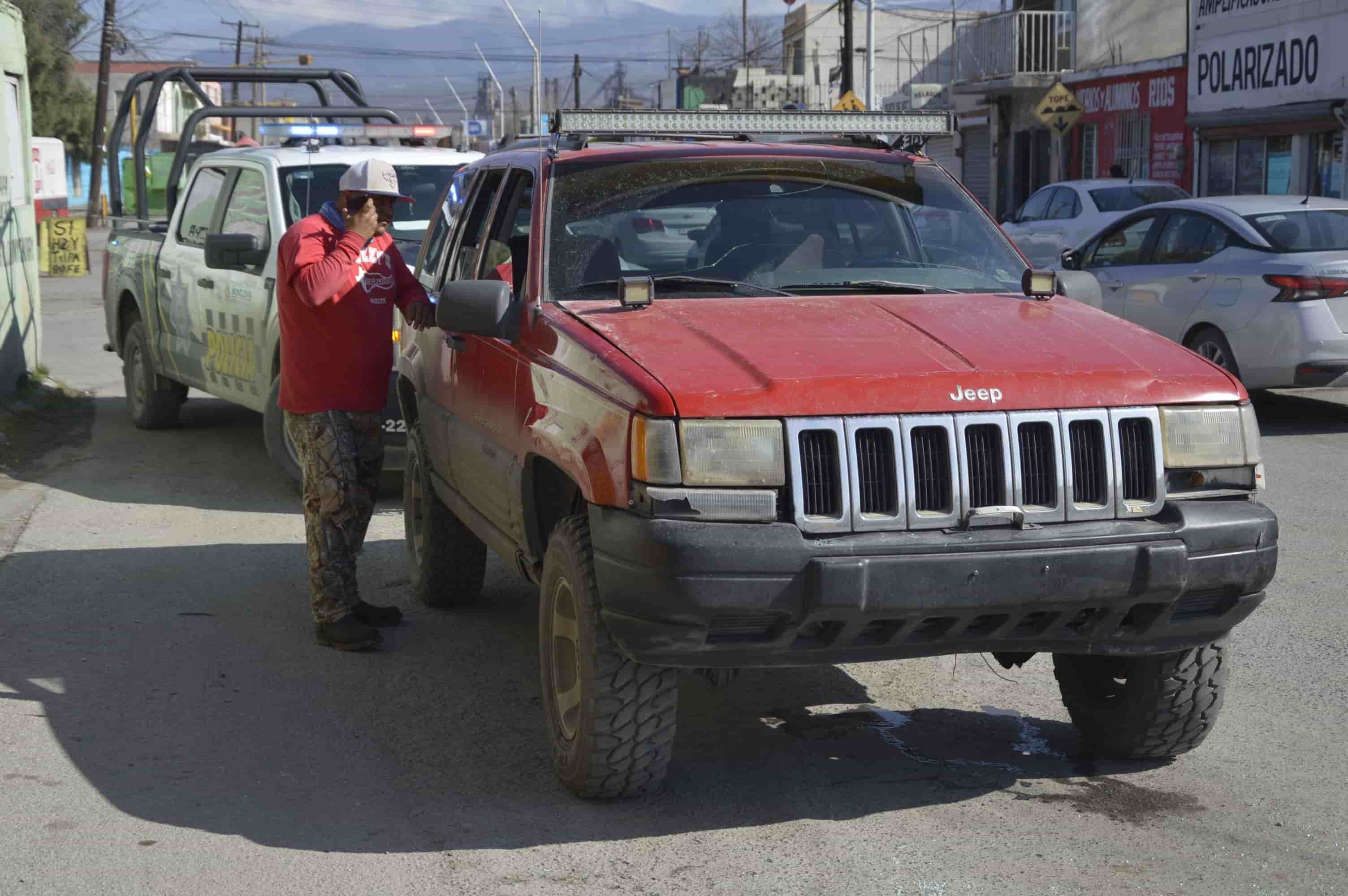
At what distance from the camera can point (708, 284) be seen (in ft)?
16.9

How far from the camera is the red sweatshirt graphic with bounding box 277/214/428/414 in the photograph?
238 inches

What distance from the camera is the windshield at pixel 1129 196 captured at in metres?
21.1

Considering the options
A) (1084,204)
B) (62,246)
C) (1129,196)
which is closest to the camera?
(1084,204)

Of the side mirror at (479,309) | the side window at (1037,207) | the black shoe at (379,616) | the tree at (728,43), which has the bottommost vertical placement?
the black shoe at (379,616)

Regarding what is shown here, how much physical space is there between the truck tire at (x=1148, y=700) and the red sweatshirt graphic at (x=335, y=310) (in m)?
2.85

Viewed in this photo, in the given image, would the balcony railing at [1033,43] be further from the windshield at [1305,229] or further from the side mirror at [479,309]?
the side mirror at [479,309]

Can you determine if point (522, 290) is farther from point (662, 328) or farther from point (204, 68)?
point (204, 68)

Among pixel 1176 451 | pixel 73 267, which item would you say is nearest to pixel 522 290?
pixel 1176 451

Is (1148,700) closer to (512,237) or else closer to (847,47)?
(512,237)

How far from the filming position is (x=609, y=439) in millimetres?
4203

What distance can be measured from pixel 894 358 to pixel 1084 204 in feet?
58.2

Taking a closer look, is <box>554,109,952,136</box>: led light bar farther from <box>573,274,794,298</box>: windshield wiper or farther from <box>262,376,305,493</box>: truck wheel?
<box>262,376,305,493</box>: truck wheel

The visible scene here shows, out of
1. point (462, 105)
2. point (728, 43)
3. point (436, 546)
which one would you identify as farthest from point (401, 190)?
point (728, 43)

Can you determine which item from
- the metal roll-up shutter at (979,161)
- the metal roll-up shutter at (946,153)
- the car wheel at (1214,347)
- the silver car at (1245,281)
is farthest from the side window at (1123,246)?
the metal roll-up shutter at (946,153)
